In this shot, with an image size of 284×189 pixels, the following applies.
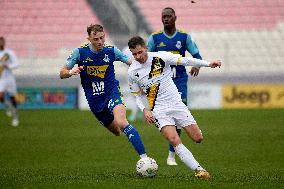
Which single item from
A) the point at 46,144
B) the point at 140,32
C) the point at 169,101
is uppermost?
the point at 140,32

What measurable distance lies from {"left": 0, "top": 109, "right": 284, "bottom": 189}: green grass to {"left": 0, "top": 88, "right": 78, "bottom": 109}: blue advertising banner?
367cm

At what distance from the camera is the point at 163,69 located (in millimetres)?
10656

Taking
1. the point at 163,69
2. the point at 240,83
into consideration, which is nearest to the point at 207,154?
the point at 163,69

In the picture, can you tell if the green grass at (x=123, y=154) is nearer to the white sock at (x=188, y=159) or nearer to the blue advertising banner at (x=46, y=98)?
the white sock at (x=188, y=159)

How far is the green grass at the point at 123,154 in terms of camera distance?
9867 mm

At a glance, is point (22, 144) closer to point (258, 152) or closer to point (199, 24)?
point (258, 152)

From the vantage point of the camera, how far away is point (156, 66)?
1062 centimetres

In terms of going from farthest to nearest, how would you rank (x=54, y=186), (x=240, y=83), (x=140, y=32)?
(x=140, y=32), (x=240, y=83), (x=54, y=186)

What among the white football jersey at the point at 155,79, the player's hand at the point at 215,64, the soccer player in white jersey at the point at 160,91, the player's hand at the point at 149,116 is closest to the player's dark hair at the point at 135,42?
the soccer player in white jersey at the point at 160,91

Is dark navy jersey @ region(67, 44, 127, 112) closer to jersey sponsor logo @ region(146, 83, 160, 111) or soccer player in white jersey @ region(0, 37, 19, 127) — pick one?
jersey sponsor logo @ region(146, 83, 160, 111)

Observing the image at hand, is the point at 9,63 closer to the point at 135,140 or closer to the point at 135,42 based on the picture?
the point at 135,140

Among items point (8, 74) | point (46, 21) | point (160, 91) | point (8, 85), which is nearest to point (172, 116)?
point (160, 91)

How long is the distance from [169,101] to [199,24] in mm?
20168

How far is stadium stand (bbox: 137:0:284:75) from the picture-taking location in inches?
1156
